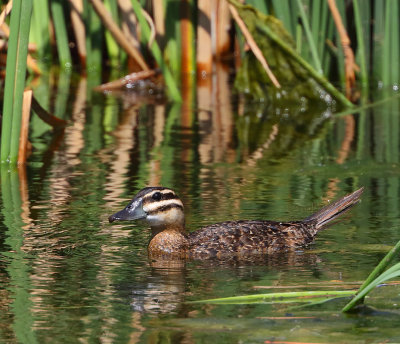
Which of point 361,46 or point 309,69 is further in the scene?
point 361,46

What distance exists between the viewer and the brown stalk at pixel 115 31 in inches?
476

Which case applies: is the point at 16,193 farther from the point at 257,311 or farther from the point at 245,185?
the point at 257,311

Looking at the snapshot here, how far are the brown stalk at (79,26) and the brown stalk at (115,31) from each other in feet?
4.34

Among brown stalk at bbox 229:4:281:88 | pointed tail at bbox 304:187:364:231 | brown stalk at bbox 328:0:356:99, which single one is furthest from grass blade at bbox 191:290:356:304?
brown stalk at bbox 328:0:356:99

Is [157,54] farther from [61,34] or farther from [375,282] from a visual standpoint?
[375,282]

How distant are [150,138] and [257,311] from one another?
5560mm

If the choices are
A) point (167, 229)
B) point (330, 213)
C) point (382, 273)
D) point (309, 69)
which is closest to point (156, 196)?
point (167, 229)

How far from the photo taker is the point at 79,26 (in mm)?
14016

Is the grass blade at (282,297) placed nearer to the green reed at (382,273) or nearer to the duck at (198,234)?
the green reed at (382,273)

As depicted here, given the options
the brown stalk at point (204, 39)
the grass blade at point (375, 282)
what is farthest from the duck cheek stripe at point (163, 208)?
the brown stalk at point (204, 39)

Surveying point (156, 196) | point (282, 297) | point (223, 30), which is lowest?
point (282, 297)

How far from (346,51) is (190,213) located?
544cm

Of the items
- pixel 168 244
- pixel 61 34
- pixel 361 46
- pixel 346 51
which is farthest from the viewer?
pixel 61 34

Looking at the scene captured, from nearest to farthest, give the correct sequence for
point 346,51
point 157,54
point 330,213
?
point 330,213
point 157,54
point 346,51
